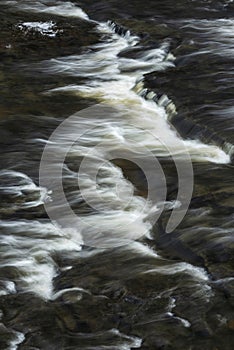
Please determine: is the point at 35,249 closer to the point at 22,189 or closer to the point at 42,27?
the point at 22,189

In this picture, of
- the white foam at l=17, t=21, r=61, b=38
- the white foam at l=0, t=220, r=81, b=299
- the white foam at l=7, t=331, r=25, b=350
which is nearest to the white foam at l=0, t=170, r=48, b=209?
the white foam at l=0, t=220, r=81, b=299

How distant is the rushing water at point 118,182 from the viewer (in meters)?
5.00

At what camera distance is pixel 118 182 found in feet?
23.0

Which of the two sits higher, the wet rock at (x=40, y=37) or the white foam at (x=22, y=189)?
the white foam at (x=22, y=189)

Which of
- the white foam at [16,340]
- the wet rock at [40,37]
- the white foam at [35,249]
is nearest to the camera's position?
the white foam at [16,340]

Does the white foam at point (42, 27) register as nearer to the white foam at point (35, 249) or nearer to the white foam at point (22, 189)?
the white foam at point (22, 189)

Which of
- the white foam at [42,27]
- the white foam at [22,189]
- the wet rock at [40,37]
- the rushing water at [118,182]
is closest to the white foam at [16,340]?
the rushing water at [118,182]

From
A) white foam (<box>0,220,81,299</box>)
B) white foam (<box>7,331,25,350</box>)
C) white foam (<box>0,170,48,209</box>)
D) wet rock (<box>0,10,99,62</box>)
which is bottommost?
wet rock (<box>0,10,99,62</box>)

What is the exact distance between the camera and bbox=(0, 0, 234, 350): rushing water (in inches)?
197

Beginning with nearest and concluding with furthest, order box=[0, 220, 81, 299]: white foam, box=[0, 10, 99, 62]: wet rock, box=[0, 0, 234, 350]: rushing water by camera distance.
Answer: box=[0, 0, 234, 350]: rushing water → box=[0, 220, 81, 299]: white foam → box=[0, 10, 99, 62]: wet rock

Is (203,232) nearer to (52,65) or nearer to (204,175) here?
(204,175)

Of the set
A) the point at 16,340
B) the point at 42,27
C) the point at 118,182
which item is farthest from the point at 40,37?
the point at 16,340

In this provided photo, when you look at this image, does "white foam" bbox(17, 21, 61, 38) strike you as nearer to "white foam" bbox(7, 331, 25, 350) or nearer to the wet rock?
the wet rock

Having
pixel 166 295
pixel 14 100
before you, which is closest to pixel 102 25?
pixel 14 100
